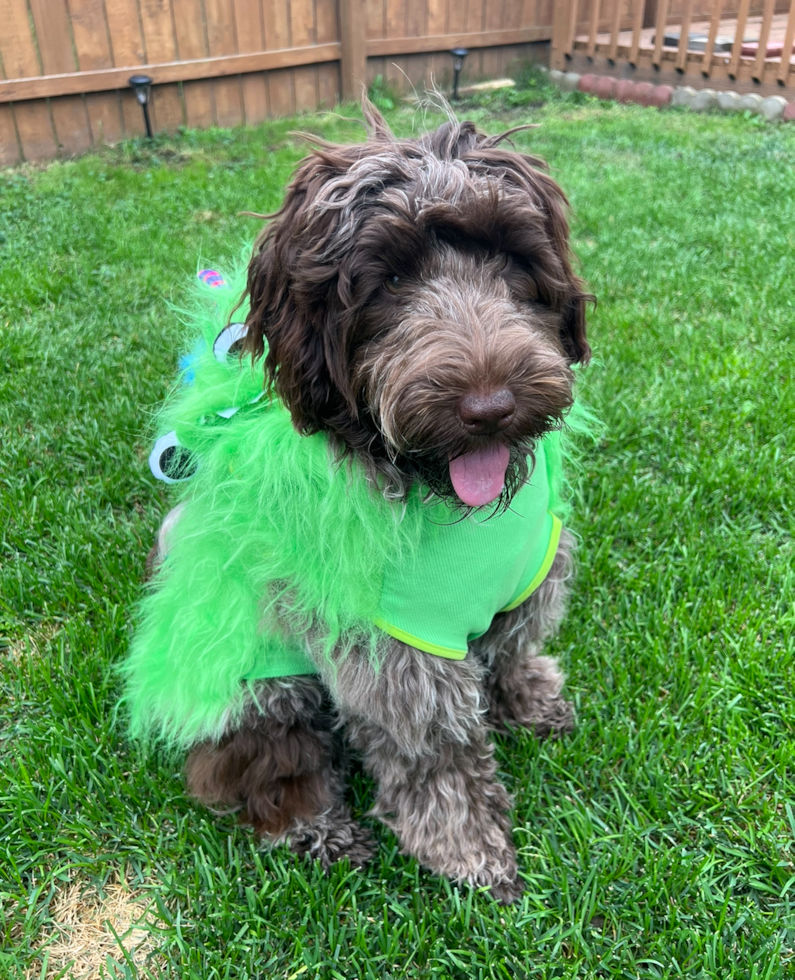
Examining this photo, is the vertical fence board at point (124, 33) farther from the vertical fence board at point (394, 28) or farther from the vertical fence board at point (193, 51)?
the vertical fence board at point (394, 28)

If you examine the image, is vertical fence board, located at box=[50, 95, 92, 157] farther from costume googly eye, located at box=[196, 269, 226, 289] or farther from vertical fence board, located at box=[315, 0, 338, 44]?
costume googly eye, located at box=[196, 269, 226, 289]

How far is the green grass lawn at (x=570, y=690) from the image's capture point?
192 cm

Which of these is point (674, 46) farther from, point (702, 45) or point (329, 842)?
point (329, 842)

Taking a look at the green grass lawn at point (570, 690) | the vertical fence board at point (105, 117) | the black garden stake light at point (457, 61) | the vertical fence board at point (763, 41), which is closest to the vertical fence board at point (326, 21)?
the black garden stake light at point (457, 61)

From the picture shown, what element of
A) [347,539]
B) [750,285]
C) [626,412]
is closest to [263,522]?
[347,539]

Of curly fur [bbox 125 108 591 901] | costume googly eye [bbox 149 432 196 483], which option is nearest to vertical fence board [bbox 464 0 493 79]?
curly fur [bbox 125 108 591 901]

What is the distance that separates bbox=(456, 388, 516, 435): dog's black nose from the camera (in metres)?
1.54

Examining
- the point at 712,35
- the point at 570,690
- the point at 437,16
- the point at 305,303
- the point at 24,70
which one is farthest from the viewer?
the point at 437,16

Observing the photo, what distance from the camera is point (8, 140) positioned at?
7.03 m

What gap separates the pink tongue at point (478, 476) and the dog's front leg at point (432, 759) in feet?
1.61

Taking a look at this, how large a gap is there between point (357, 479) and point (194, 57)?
752 cm

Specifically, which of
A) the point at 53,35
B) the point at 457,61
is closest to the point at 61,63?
the point at 53,35

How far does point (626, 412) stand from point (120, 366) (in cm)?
258

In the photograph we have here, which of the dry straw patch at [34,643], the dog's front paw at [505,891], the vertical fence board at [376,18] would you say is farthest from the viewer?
the vertical fence board at [376,18]
